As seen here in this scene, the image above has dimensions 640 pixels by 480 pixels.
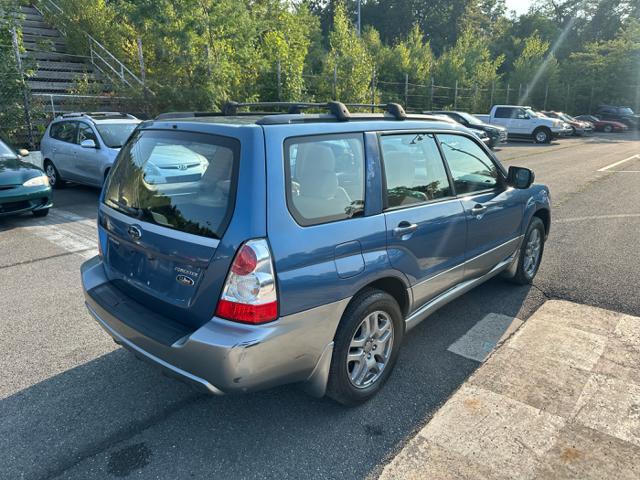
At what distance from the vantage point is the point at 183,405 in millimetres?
2914

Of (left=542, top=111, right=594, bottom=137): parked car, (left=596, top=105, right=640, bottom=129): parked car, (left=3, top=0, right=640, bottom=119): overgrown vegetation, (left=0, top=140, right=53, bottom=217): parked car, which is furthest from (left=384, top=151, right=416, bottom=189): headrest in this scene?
(left=596, top=105, right=640, bottom=129): parked car

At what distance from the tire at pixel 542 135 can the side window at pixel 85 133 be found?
2223 cm

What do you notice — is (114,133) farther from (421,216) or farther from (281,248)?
(281,248)

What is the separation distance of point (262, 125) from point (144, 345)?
133cm

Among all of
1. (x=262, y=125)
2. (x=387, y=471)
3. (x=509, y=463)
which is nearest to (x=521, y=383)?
(x=509, y=463)

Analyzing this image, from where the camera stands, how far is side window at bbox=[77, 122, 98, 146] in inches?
376

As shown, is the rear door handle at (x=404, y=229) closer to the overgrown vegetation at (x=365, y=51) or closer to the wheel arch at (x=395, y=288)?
the wheel arch at (x=395, y=288)

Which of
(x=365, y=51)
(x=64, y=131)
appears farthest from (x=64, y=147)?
(x=365, y=51)

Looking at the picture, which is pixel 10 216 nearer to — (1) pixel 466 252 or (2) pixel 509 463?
(1) pixel 466 252

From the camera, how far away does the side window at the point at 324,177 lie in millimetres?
2453

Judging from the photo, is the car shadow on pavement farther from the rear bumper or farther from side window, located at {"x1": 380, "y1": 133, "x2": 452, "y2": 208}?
side window, located at {"x1": 380, "y1": 133, "x2": 452, "y2": 208}

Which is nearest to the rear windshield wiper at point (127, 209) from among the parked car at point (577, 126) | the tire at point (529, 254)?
the tire at point (529, 254)

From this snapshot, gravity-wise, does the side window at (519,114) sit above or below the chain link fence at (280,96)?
below

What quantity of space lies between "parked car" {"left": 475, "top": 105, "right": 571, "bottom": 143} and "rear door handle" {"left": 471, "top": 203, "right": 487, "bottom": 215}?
23.5 m
